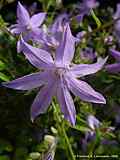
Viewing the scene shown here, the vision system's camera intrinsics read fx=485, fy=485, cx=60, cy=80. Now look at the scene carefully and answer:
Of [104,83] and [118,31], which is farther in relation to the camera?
[118,31]

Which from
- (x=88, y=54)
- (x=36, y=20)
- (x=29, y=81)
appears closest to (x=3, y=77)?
(x=29, y=81)

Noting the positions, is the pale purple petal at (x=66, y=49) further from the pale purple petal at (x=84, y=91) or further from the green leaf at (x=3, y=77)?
the green leaf at (x=3, y=77)

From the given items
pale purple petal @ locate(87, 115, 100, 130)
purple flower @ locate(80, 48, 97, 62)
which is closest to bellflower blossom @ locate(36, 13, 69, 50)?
purple flower @ locate(80, 48, 97, 62)

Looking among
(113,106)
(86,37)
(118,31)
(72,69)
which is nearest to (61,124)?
(72,69)

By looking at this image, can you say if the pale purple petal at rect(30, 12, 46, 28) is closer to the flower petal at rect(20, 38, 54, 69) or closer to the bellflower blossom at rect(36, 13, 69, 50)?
the bellflower blossom at rect(36, 13, 69, 50)

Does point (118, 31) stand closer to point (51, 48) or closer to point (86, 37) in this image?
point (86, 37)

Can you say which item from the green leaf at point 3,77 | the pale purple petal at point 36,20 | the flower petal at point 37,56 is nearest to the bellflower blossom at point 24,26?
the pale purple petal at point 36,20

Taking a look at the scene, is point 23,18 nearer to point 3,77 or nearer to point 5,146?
point 3,77
